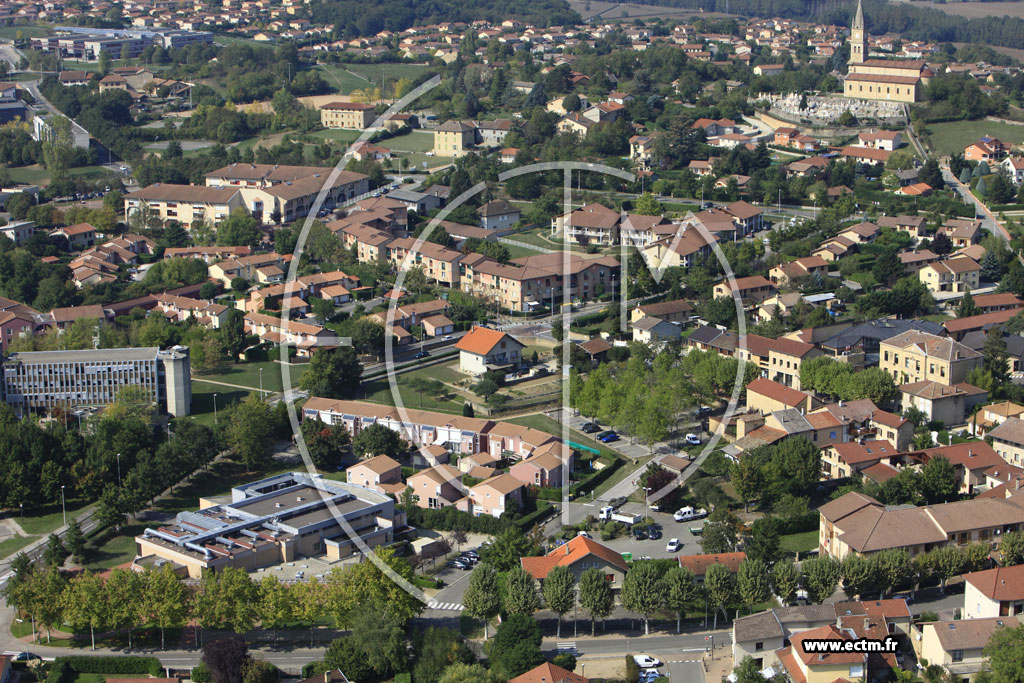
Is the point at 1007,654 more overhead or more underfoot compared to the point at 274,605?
more overhead

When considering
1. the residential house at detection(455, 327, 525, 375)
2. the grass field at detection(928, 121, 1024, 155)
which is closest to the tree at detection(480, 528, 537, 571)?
the residential house at detection(455, 327, 525, 375)

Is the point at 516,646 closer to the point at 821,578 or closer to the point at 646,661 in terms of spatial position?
the point at 646,661

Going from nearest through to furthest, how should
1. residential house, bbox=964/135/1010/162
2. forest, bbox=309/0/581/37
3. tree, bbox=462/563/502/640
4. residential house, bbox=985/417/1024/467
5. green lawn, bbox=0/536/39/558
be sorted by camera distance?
tree, bbox=462/563/502/640, green lawn, bbox=0/536/39/558, residential house, bbox=985/417/1024/467, residential house, bbox=964/135/1010/162, forest, bbox=309/0/581/37

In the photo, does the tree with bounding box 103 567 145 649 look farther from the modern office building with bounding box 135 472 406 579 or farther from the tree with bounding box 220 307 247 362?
the tree with bounding box 220 307 247 362

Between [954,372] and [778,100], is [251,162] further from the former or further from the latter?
[954,372]

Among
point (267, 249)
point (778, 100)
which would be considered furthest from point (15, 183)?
point (778, 100)

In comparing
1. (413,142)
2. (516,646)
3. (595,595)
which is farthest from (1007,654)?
(413,142)
